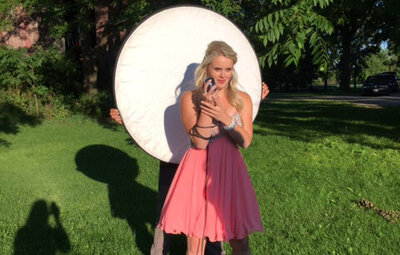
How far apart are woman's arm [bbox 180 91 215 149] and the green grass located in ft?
6.21

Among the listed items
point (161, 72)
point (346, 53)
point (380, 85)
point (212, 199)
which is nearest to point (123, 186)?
point (161, 72)

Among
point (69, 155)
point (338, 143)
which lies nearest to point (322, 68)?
point (338, 143)

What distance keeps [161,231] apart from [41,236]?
1707 mm

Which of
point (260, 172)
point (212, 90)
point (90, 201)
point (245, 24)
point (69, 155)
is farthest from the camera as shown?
point (69, 155)

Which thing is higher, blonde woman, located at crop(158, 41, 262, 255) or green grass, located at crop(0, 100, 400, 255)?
blonde woman, located at crop(158, 41, 262, 255)

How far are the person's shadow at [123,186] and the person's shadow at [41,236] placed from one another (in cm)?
72

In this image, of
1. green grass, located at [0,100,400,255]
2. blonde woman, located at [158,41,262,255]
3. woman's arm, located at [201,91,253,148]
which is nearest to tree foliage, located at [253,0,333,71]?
woman's arm, located at [201,91,253,148]

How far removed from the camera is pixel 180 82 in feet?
9.46

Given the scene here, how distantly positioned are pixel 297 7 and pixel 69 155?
6.28 m

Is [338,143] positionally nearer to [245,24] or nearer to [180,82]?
[245,24]

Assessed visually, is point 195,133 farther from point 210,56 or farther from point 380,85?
point 380,85

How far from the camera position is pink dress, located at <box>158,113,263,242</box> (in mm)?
2438

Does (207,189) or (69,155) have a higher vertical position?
(207,189)

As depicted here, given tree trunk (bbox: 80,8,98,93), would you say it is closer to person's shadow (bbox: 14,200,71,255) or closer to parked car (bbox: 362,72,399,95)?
person's shadow (bbox: 14,200,71,255)
